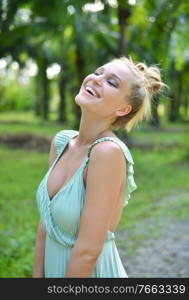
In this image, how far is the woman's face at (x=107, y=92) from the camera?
1895 millimetres

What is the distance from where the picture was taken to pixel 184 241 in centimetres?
597

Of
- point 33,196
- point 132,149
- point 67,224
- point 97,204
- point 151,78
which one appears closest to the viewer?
point 97,204

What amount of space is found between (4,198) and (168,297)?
23.5 ft

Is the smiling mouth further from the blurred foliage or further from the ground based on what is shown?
the ground

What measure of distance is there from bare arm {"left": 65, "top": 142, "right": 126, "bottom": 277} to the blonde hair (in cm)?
27

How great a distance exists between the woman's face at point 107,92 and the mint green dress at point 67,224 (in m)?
0.14

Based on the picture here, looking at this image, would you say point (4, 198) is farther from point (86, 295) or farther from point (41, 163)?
point (86, 295)

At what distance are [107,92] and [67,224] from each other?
0.53 metres

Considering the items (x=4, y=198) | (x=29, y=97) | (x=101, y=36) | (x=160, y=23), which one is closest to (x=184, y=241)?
(x=160, y=23)

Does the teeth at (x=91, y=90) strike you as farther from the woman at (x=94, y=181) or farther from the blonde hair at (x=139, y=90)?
the blonde hair at (x=139, y=90)

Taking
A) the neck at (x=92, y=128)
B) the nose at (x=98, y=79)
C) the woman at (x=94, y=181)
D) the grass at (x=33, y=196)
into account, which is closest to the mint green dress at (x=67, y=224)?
the woman at (x=94, y=181)

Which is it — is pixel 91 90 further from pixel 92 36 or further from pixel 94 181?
pixel 92 36

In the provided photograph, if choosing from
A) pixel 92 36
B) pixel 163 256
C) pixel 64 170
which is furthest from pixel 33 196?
pixel 92 36

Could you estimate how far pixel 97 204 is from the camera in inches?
68.8
